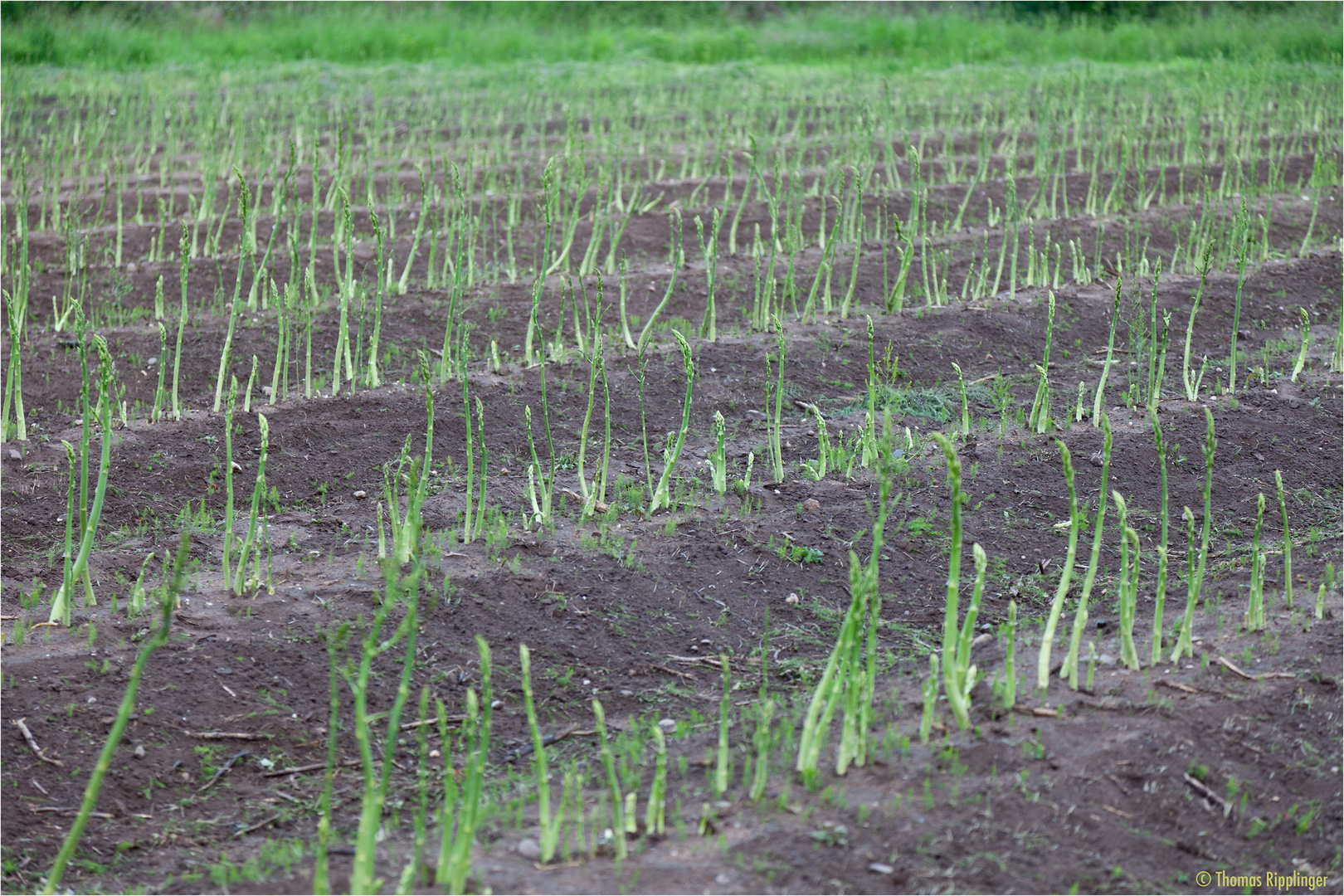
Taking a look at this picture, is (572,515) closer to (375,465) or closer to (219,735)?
(375,465)

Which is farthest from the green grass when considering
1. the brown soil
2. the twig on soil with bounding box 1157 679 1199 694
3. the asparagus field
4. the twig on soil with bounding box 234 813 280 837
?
the twig on soil with bounding box 1157 679 1199 694

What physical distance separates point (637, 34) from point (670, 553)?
53.0 feet

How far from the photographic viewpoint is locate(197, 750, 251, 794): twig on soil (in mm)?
3146

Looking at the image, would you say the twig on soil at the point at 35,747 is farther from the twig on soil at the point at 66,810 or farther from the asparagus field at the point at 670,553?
the twig on soil at the point at 66,810

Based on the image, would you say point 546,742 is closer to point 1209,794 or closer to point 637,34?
point 1209,794

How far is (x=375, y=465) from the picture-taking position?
4969mm

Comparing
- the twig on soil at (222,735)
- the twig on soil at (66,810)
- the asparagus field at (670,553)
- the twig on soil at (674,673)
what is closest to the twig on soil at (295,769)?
the asparagus field at (670,553)

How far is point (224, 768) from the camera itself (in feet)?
10.4

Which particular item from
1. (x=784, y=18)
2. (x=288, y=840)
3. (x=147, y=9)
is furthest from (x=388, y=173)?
(x=784, y=18)

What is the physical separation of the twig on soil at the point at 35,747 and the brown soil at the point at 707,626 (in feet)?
0.05

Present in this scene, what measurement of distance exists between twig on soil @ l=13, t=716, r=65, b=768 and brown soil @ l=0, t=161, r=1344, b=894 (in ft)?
0.05

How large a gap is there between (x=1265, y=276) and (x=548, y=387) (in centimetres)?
472

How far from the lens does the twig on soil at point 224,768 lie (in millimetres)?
3146

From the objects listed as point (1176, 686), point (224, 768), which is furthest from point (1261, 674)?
point (224, 768)
